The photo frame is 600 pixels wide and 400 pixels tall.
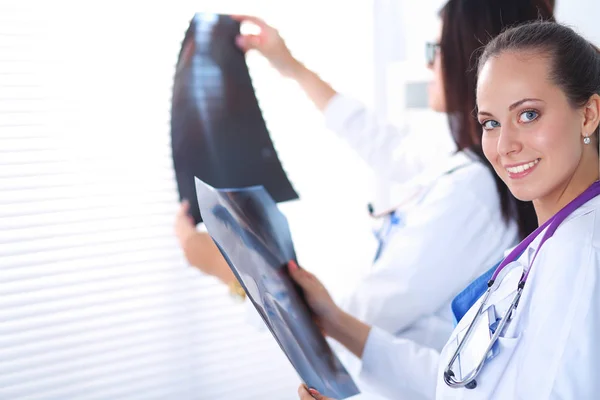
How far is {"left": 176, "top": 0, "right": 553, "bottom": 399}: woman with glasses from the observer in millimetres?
1385

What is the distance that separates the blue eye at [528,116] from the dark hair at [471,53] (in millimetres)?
481

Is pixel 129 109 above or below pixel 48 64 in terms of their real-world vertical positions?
below

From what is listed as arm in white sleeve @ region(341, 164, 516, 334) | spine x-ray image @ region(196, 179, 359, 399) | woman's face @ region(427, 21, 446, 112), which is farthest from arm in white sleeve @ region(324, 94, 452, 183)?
spine x-ray image @ region(196, 179, 359, 399)

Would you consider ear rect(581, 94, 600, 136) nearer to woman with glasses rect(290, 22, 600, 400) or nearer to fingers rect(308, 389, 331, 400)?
woman with glasses rect(290, 22, 600, 400)

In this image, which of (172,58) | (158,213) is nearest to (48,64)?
(172,58)

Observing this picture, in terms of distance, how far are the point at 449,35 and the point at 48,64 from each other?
1.05 m

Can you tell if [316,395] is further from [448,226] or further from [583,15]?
[583,15]

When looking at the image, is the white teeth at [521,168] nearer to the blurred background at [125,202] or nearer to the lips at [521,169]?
the lips at [521,169]

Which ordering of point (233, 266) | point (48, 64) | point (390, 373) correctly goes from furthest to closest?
point (48, 64), point (390, 373), point (233, 266)

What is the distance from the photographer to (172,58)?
6.33 ft

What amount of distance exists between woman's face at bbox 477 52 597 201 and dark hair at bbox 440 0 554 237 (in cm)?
46

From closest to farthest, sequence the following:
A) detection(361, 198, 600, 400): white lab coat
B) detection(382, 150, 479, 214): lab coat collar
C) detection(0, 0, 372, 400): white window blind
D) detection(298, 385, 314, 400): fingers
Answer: detection(361, 198, 600, 400): white lab coat
detection(298, 385, 314, 400): fingers
detection(382, 150, 479, 214): lab coat collar
detection(0, 0, 372, 400): white window blind

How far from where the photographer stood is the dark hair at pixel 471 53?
1389 mm

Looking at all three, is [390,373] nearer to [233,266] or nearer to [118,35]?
[233,266]
